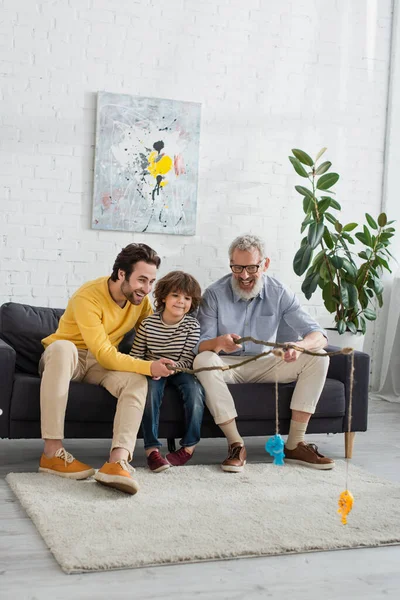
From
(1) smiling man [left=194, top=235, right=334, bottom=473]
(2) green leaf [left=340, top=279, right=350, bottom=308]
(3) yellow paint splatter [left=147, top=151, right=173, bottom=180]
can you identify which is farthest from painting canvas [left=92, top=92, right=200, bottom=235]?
(1) smiling man [left=194, top=235, right=334, bottom=473]

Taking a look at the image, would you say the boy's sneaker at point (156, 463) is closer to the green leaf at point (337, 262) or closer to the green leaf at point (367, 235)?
the green leaf at point (337, 262)

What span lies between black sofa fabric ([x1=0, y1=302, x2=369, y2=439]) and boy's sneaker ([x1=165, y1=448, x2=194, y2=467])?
0.26ft

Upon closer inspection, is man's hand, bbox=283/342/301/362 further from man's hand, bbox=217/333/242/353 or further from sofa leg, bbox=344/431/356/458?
sofa leg, bbox=344/431/356/458

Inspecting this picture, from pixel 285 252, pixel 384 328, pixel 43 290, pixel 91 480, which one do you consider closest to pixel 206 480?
pixel 91 480

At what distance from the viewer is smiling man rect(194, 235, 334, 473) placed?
3.53 meters

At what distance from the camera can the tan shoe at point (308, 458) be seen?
360 cm

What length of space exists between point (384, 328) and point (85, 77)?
107 inches

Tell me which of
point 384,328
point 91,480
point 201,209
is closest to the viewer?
point 91,480

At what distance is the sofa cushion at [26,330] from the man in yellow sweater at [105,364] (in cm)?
11

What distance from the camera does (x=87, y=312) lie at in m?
3.43

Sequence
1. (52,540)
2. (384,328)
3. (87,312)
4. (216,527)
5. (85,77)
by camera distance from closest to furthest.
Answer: (52,540), (216,527), (87,312), (85,77), (384,328)

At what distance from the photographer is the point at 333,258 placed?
500 cm

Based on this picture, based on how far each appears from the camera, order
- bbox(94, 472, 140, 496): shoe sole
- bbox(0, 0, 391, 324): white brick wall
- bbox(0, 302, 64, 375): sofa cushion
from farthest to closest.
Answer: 1. bbox(0, 0, 391, 324): white brick wall
2. bbox(0, 302, 64, 375): sofa cushion
3. bbox(94, 472, 140, 496): shoe sole

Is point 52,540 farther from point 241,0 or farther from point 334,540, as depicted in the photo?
point 241,0
